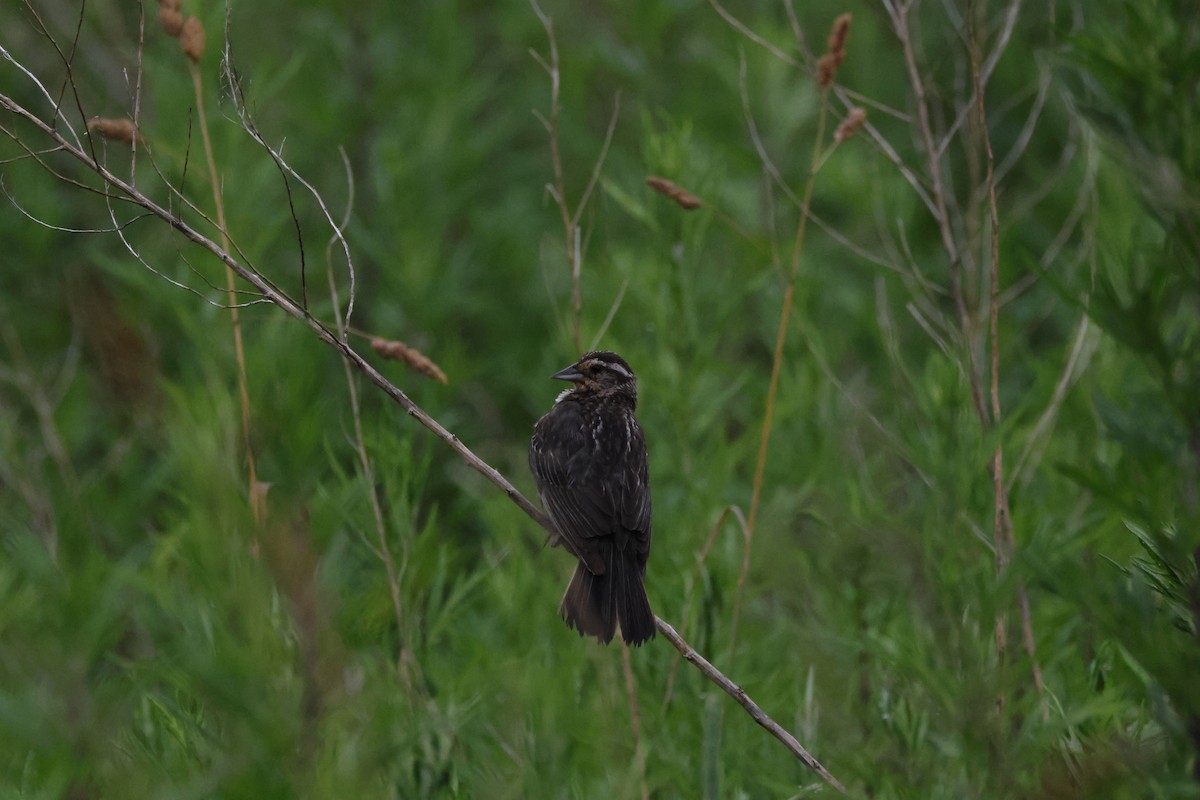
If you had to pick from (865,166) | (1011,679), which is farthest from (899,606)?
(865,166)

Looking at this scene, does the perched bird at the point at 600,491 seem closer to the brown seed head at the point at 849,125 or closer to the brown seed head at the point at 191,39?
the brown seed head at the point at 849,125

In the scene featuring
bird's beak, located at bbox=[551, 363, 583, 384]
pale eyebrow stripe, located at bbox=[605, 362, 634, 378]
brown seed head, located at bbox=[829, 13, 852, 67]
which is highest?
brown seed head, located at bbox=[829, 13, 852, 67]

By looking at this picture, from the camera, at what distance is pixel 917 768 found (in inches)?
102

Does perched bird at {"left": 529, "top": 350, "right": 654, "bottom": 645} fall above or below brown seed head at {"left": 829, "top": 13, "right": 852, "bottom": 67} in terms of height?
below

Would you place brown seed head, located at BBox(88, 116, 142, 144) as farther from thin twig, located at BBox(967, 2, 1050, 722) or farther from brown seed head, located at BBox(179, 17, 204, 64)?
thin twig, located at BBox(967, 2, 1050, 722)

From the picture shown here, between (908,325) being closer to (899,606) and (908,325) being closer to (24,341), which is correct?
(899,606)

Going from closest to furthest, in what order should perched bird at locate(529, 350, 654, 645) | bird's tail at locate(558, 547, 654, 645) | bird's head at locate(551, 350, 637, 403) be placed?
bird's tail at locate(558, 547, 654, 645)
perched bird at locate(529, 350, 654, 645)
bird's head at locate(551, 350, 637, 403)

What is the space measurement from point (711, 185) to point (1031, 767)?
2548 mm

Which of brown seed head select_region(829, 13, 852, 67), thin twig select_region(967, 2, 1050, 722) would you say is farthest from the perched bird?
brown seed head select_region(829, 13, 852, 67)

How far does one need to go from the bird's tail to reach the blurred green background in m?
0.10

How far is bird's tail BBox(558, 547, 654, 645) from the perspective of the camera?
11.3ft

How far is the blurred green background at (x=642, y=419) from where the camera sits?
80.1 inches

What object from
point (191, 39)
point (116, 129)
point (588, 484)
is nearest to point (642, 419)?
point (588, 484)

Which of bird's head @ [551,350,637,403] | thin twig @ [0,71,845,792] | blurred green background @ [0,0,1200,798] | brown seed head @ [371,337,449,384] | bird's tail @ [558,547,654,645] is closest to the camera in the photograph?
blurred green background @ [0,0,1200,798]
